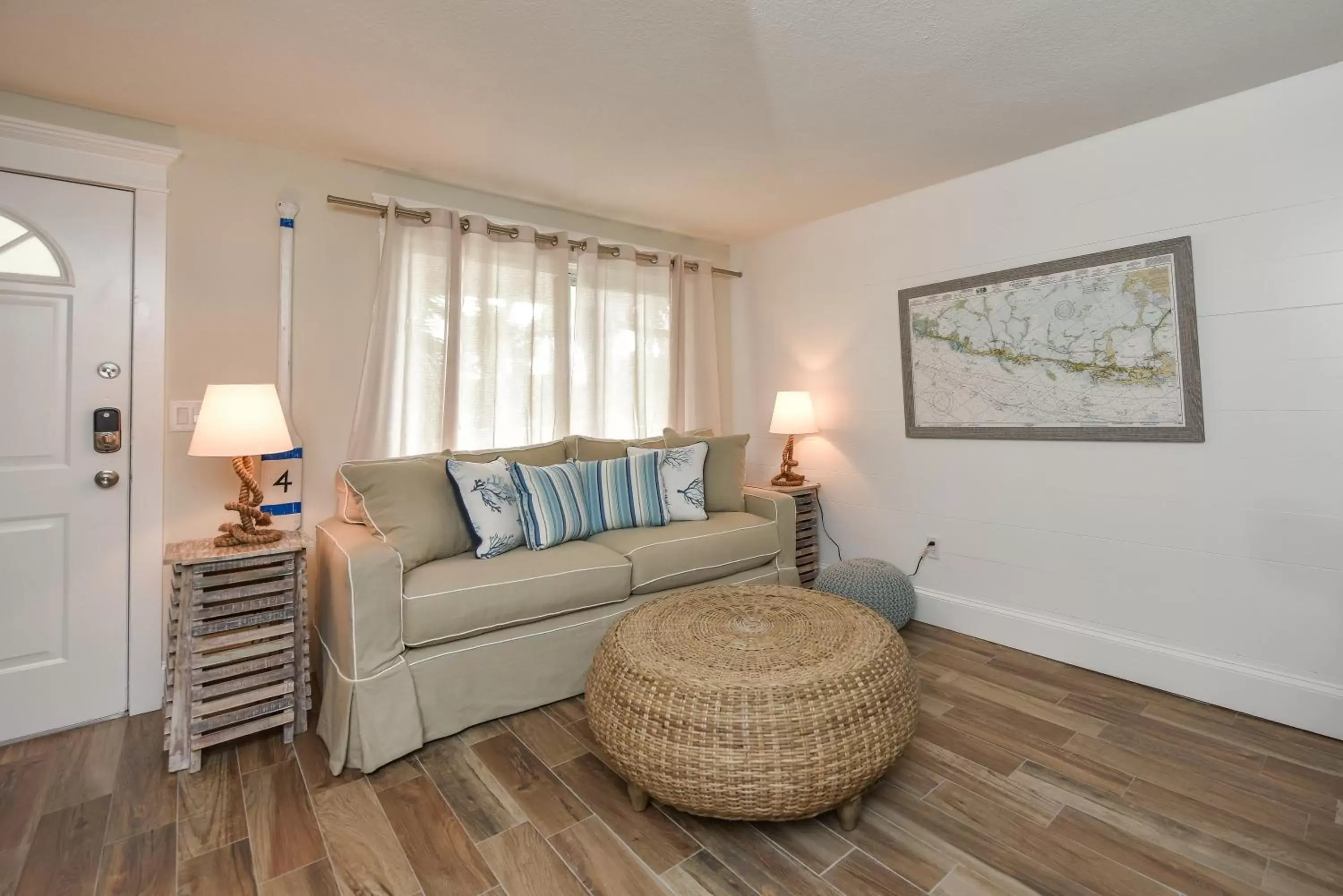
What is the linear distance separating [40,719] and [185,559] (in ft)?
3.17

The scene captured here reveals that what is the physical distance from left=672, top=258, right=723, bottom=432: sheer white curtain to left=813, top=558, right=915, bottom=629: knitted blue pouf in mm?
1335

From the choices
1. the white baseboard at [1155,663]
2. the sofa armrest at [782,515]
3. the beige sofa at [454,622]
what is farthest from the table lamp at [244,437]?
the white baseboard at [1155,663]

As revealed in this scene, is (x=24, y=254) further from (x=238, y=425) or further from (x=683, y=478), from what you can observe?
(x=683, y=478)

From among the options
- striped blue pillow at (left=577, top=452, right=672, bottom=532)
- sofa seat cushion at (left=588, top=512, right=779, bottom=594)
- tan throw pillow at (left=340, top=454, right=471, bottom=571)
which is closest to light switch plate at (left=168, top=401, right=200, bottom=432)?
tan throw pillow at (left=340, top=454, right=471, bottom=571)

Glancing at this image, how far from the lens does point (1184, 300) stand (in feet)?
7.57

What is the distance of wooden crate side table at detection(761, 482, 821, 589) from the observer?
11.5 ft

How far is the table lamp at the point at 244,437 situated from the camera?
2.05 m

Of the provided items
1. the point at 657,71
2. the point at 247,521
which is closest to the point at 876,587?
the point at 657,71

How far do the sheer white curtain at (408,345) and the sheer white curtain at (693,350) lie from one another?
1.40 metres

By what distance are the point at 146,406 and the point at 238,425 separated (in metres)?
0.57

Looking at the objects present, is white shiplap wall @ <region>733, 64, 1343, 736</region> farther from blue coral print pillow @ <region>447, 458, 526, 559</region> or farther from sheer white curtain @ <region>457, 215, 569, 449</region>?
blue coral print pillow @ <region>447, 458, 526, 559</region>

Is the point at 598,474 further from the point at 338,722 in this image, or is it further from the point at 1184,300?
the point at 1184,300

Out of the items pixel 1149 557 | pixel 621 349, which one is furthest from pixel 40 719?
pixel 1149 557

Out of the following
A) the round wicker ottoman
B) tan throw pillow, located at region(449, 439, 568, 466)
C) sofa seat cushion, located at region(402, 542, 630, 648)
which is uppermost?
tan throw pillow, located at region(449, 439, 568, 466)
